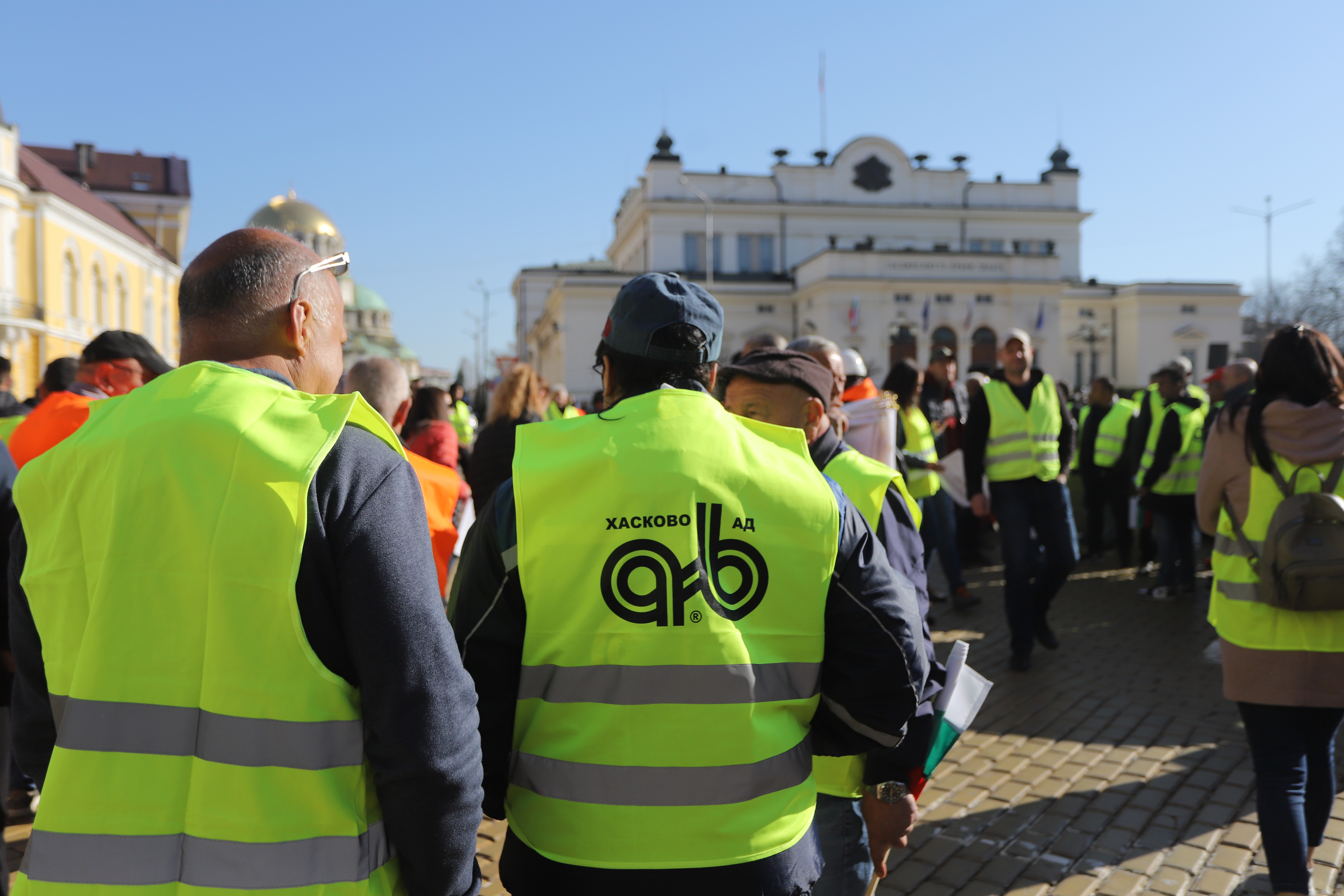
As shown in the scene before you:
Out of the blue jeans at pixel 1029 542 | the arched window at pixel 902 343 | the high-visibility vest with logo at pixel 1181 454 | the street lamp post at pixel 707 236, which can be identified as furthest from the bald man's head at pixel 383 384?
the street lamp post at pixel 707 236

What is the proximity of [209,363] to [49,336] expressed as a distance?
48012mm

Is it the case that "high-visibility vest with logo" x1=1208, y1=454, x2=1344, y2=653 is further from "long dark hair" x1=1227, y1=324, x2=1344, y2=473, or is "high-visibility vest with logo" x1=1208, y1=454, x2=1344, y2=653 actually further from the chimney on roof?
the chimney on roof

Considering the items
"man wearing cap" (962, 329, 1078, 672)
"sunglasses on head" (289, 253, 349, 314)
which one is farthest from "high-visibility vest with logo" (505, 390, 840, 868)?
"man wearing cap" (962, 329, 1078, 672)

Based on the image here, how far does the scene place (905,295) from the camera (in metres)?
49.6

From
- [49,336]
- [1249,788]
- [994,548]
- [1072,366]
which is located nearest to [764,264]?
[1072,366]

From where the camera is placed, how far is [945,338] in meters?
50.6

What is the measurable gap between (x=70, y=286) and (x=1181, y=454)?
4896 centimetres

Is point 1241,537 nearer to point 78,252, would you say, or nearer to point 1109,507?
point 1109,507

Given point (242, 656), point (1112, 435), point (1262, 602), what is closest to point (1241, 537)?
point (1262, 602)

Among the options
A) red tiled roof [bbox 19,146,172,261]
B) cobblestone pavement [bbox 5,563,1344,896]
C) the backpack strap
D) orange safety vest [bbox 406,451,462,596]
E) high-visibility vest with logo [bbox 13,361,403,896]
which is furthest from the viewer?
red tiled roof [bbox 19,146,172,261]

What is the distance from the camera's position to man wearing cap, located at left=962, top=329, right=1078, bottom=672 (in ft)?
21.5

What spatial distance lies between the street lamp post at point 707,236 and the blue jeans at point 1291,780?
48.6m

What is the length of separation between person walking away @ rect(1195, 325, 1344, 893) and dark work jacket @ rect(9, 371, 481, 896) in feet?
9.60

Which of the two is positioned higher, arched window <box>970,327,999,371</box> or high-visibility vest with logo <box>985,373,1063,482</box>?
arched window <box>970,327,999,371</box>
